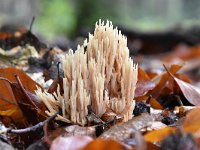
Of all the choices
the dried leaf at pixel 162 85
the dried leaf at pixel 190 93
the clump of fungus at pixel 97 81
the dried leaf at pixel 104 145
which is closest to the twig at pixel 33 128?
the clump of fungus at pixel 97 81

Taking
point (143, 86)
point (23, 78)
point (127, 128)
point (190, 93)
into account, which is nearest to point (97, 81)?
point (127, 128)

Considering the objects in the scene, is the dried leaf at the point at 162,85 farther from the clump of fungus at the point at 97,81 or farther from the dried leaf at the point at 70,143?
the dried leaf at the point at 70,143

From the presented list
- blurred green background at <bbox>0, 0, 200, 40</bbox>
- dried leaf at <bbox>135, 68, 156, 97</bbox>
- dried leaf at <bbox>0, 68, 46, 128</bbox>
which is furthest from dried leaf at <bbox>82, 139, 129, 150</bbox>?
blurred green background at <bbox>0, 0, 200, 40</bbox>

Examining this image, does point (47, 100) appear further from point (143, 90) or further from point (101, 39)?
point (143, 90)

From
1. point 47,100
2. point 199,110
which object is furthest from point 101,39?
point 199,110

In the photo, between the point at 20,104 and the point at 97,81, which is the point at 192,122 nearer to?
the point at 97,81

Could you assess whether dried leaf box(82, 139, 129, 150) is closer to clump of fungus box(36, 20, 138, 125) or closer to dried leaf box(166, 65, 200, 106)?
clump of fungus box(36, 20, 138, 125)
